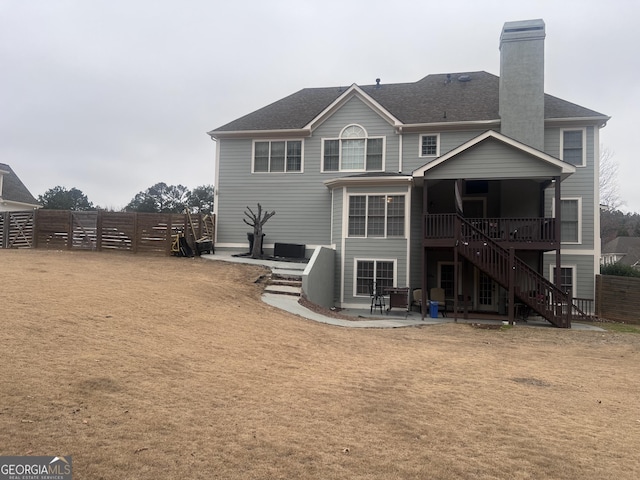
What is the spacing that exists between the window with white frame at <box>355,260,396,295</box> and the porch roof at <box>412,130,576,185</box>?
389 centimetres

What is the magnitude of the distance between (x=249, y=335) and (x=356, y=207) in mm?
9418

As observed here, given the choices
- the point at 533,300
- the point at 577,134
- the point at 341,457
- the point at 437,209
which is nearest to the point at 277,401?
the point at 341,457

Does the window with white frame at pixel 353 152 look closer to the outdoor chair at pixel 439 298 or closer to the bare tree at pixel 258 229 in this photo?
the bare tree at pixel 258 229

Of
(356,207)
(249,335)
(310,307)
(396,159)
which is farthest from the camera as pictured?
(396,159)

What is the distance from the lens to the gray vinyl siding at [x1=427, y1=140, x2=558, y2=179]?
13.9m

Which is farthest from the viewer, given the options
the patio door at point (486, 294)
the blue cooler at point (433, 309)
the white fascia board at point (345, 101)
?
the white fascia board at point (345, 101)

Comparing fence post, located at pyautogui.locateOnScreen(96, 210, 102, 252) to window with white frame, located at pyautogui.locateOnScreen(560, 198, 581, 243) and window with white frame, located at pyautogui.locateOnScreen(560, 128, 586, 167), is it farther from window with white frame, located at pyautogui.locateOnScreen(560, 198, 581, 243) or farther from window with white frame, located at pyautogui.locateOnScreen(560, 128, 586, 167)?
window with white frame, located at pyautogui.locateOnScreen(560, 128, 586, 167)

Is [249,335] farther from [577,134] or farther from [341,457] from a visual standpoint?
[577,134]

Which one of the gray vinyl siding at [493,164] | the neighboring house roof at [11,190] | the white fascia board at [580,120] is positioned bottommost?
the gray vinyl siding at [493,164]

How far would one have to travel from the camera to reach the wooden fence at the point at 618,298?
15.5 metres

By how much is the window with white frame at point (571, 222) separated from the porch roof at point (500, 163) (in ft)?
10.8

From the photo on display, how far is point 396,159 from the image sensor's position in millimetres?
17906

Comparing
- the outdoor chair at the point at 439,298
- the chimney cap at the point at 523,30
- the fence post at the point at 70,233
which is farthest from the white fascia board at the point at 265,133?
the chimney cap at the point at 523,30

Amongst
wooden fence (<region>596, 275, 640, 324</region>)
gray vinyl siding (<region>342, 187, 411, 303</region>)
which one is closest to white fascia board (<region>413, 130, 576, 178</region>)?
gray vinyl siding (<region>342, 187, 411, 303</region>)
